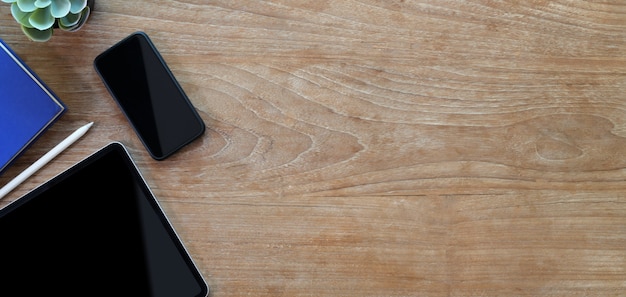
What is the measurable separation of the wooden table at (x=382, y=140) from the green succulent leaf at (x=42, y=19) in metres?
0.06

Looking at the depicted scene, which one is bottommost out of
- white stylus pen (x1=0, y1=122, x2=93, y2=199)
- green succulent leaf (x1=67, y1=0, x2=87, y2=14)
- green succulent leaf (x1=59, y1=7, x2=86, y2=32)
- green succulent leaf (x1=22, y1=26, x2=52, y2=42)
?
white stylus pen (x1=0, y1=122, x2=93, y2=199)

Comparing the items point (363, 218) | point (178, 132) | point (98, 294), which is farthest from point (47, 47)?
point (363, 218)

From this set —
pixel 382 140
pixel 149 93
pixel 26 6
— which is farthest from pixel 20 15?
pixel 382 140

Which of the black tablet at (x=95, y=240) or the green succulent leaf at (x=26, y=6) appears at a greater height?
the green succulent leaf at (x=26, y=6)

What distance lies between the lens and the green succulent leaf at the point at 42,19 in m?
0.63

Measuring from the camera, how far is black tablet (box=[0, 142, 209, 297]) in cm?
65

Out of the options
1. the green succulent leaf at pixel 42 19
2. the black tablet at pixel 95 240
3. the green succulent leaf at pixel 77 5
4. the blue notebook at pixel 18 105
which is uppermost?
the green succulent leaf at pixel 77 5

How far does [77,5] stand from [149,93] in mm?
117

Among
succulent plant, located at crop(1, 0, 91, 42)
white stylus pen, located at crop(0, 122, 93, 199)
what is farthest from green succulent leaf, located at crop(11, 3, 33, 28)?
white stylus pen, located at crop(0, 122, 93, 199)

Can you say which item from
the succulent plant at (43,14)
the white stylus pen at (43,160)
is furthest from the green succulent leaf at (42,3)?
the white stylus pen at (43,160)

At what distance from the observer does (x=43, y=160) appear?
2.22ft

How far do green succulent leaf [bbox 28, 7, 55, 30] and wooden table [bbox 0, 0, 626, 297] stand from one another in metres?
0.06

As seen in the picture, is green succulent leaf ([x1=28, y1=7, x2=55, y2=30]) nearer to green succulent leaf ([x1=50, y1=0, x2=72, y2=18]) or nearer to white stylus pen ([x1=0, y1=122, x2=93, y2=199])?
green succulent leaf ([x1=50, y1=0, x2=72, y2=18])

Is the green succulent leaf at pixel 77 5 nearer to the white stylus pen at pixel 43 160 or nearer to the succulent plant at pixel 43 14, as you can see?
the succulent plant at pixel 43 14
